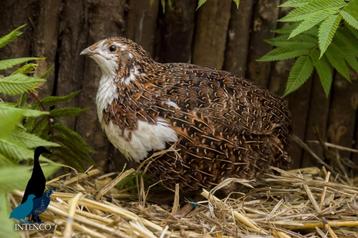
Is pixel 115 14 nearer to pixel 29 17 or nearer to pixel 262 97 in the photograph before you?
pixel 29 17

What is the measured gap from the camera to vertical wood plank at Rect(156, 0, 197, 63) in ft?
12.4

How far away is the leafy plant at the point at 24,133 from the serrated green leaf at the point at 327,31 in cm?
122

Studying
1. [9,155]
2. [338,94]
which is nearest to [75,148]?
[9,155]

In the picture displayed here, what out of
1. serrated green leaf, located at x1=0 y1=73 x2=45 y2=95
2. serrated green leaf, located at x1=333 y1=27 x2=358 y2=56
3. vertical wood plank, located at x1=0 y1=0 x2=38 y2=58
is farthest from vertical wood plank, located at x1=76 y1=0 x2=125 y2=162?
serrated green leaf, located at x1=333 y1=27 x2=358 y2=56

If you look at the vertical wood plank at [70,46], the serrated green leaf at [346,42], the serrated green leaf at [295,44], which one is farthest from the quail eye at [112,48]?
the serrated green leaf at [346,42]

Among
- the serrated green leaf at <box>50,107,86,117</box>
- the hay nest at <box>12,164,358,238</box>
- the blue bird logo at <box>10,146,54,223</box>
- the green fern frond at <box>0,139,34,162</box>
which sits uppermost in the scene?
the serrated green leaf at <box>50,107,86,117</box>

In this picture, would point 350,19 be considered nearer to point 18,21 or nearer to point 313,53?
point 313,53

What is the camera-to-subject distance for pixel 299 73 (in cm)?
363

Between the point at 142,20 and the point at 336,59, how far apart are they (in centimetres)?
105

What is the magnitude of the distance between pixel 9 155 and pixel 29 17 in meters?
1.28

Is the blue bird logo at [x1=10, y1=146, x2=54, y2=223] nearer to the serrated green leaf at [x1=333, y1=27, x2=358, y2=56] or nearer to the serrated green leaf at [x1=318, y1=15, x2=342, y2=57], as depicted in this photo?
the serrated green leaf at [x1=318, y1=15, x2=342, y2=57]

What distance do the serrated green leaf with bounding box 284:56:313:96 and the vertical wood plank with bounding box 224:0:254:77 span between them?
37cm

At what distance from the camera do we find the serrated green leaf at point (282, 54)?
3613 mm

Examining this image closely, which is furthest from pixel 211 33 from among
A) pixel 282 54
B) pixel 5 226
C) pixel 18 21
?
pixel 5 226
